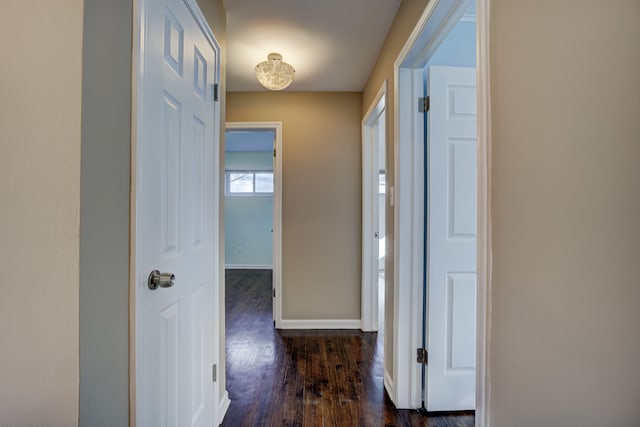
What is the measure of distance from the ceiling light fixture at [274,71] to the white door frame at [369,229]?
94cm

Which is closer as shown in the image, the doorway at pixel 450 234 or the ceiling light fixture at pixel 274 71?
the doorway at pixel 450 234

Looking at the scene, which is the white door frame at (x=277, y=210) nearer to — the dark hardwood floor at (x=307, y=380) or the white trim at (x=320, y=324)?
the white trim at (x=320, y=324)

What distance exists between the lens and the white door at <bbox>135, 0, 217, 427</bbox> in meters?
0.88

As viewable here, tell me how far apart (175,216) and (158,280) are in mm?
266

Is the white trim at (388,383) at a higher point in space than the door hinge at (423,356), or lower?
lower

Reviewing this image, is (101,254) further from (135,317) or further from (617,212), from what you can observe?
(617,212)

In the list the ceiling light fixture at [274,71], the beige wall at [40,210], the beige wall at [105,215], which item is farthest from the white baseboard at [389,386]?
the ceiling light fixture at [274,71]

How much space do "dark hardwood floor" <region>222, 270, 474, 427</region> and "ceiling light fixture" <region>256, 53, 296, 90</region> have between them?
2.14 metres

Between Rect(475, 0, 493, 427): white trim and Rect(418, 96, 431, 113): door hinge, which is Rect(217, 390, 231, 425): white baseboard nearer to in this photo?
Rect(475, 0, 493, 427): white trim

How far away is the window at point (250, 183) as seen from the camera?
5.92 metres

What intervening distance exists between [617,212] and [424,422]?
1.61m

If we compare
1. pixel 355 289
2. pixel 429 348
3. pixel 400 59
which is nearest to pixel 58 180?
pixel 400 59

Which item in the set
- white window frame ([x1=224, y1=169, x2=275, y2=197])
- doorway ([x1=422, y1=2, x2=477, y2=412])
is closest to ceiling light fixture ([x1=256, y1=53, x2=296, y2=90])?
doorway ([x1=422, y1=2, x2=477, y2=412])

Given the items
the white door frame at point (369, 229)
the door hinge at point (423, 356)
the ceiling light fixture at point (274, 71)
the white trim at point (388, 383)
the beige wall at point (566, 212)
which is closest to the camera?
the beige wall at point (566, 212)
